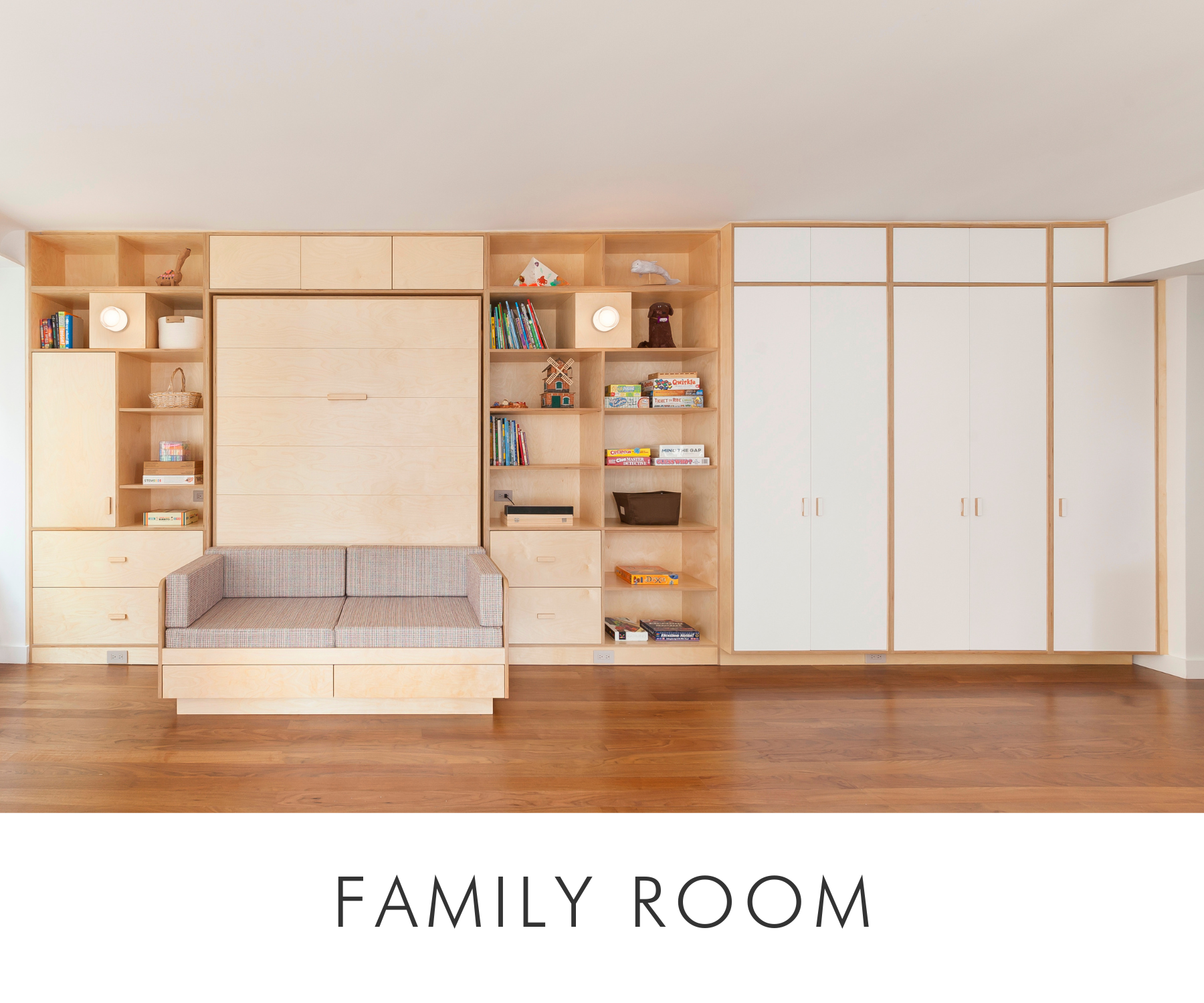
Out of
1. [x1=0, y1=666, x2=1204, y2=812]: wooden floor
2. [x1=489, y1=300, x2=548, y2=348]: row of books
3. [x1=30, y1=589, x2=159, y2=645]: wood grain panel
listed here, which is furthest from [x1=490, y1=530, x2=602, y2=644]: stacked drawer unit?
[x1=30, y1=589, x2=159, y2=645]: wood grain panel

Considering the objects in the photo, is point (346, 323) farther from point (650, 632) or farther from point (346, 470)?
point (650, 632)

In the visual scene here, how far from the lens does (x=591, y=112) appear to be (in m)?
2.96

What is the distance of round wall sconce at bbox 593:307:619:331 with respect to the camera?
4.43 m

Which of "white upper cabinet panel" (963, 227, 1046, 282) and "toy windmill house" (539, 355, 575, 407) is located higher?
"white upper cabinet panel" (963, 227, 1046, 282)

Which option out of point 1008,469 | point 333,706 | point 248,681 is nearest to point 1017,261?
point 1008,469

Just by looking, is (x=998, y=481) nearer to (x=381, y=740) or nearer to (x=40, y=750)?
(x=381, y=740)

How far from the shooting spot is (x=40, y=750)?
3023mm

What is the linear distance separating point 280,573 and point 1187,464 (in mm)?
4935

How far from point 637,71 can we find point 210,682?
9.86 ft

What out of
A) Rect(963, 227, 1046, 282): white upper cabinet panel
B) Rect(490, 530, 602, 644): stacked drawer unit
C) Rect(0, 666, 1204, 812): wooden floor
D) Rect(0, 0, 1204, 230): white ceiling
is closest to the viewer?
Rect(0, 0, 1204, 230): white ceiling

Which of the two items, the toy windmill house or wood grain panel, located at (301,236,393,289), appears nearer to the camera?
wood grain panel, located at (301,236,393,289)

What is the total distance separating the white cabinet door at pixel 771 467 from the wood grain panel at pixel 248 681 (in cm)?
218

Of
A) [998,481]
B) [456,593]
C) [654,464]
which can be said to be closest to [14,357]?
[456,593]

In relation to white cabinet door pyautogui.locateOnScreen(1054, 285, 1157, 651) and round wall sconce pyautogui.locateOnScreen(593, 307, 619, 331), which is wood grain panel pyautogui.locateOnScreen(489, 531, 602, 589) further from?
white cabinet door pyautogui.locateOnScreen(1054, 285, 1157, 651)
